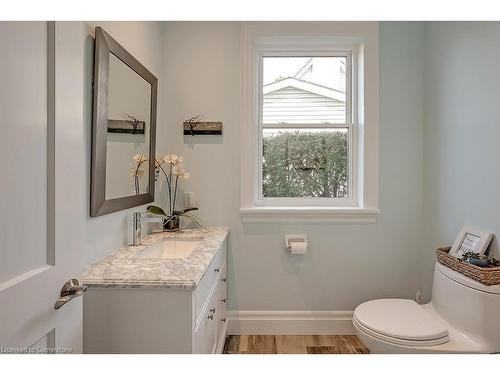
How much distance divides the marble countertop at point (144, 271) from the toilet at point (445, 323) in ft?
3.16

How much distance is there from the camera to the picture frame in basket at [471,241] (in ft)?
5.50

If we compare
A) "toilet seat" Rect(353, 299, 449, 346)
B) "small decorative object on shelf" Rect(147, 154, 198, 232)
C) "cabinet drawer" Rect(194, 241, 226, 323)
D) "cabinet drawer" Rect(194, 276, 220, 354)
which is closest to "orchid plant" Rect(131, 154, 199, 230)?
"small decorative object on shelf" Rect(147, 154, 198, 232)

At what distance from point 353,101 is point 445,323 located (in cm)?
160

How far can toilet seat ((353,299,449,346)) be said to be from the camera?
5.19 feet

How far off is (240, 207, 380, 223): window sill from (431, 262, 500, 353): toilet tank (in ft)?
2.09

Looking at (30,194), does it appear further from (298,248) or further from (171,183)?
(298,248)

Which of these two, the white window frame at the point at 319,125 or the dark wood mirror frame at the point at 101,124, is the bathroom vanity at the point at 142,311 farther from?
the white window frame at the point at 319,125

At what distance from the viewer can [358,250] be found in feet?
7.85

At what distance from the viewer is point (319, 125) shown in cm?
249

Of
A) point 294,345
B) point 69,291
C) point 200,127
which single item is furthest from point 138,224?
point 294,345

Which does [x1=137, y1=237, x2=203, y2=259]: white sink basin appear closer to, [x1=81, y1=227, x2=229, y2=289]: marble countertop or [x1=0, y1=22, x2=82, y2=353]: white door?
[x1=81, y1=227, x2=229, y2=289]: marble countertop

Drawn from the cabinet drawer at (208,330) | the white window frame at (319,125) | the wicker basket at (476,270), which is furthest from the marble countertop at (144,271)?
Answer: the wicker basket at (476,270)
